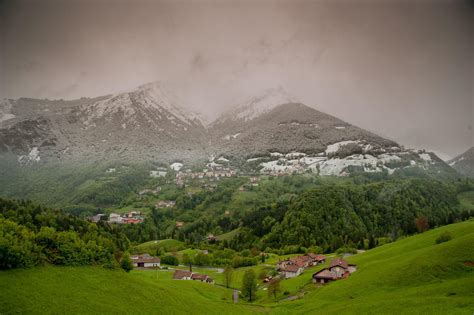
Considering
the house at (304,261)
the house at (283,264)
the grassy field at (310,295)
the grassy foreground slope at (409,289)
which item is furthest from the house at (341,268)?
the house at (283,264)

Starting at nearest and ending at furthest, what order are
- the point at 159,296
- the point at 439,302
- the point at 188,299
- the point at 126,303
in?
1. the point at 439,302
2. the point at 126,303
3. the point at 159,296
4. the point at 188,299

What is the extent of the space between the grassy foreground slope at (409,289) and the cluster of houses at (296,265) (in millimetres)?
30863

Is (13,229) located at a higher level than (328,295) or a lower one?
higher

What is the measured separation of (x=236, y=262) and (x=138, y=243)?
77639 millimetres

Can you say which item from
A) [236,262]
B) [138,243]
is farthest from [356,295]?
[138,243]

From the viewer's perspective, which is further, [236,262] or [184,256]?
[184,256]

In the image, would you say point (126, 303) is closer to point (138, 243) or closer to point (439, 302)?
point (439, 302)

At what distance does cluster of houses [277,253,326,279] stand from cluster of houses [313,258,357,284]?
17576 millimetres

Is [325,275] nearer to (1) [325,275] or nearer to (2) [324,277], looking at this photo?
(1) [325,275]

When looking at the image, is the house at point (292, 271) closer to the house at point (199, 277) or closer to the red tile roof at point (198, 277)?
the house at point (199, 277)

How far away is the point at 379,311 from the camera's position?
4750 centimetres

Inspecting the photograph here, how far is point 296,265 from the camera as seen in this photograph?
357ft

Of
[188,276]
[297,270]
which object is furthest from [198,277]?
[297,270]

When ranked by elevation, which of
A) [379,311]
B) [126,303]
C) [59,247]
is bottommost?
[379,311]
